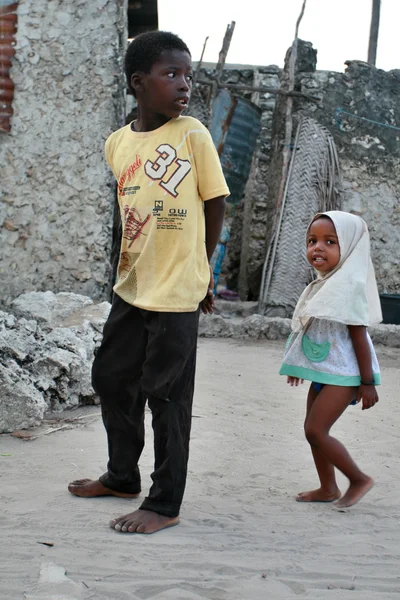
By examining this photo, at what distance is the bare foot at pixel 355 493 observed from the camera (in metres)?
2.82

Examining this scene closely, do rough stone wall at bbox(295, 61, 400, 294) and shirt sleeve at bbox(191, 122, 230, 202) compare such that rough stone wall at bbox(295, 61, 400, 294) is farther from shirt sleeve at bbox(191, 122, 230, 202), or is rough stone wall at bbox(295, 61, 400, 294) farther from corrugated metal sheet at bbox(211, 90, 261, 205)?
shirt sleeve at bbox(191, 122, 230, 202)

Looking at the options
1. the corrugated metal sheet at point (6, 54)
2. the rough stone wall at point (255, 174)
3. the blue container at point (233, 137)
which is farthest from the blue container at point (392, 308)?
the corrugated metal sheet at point (6, 54)

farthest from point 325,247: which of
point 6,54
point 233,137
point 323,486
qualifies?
point 233,137

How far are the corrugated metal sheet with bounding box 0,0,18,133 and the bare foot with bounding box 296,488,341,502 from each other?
4.33m

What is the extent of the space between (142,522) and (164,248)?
0.92 m

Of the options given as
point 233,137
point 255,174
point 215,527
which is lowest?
point 215,527

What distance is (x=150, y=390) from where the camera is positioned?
2.47 m

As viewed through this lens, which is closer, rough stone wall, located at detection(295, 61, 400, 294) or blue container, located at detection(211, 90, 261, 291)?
blue container, located at detection(211, 90, 261, 291)

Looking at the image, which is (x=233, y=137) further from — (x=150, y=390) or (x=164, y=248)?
(x=150, y=390)

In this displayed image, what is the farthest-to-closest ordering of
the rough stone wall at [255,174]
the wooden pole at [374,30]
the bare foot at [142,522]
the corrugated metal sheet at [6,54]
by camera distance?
the wooden pole at [374,30] → the rough stone wall at [255,174] → the corrugated metal sheet at [6,54] → the bare foot at [142,522]

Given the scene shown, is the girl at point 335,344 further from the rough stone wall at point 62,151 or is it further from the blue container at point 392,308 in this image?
the blue container at point 392,308

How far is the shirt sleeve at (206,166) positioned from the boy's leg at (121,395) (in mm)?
495

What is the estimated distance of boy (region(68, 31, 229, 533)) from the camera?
2453mm

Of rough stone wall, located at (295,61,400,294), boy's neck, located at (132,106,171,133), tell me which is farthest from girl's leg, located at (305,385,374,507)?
rough stone wall, located at (295,61,400,294)
